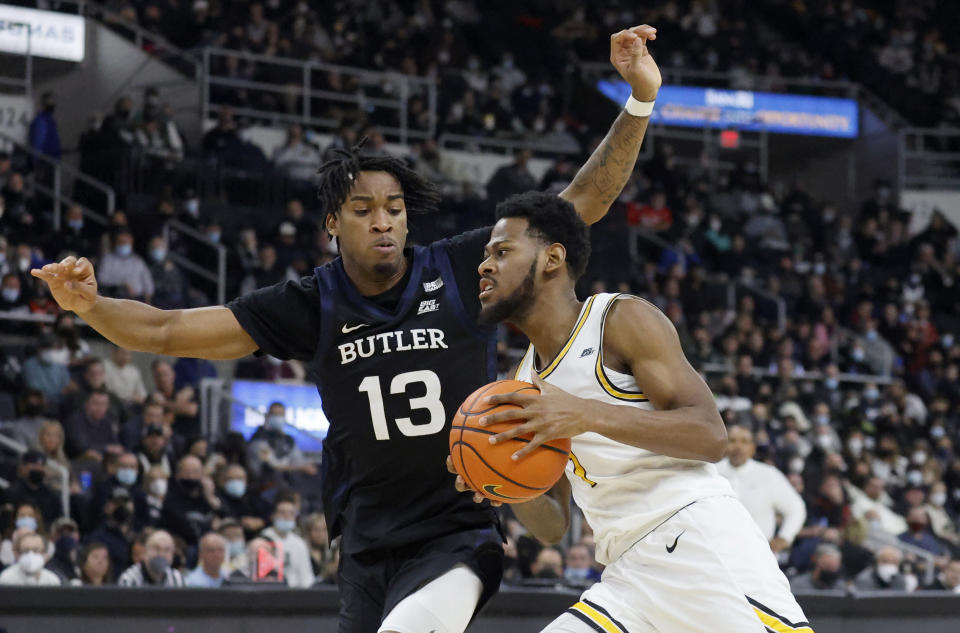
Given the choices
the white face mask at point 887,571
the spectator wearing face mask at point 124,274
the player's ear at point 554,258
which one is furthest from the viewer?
the spectator wearing face mask at point 124,274

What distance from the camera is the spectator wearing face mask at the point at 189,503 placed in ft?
30.5

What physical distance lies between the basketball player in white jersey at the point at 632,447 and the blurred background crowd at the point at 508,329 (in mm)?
939

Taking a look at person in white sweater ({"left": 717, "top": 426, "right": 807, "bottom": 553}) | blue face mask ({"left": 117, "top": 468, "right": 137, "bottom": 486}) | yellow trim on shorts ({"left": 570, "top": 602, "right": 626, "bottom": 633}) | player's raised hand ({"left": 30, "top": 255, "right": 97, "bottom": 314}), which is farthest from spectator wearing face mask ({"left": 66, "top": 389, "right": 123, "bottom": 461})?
yellow trim on shorts ({"left": 570, "top": 602, "right": 626, "bottom": 633})

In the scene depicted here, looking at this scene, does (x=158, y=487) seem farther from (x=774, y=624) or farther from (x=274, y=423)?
(x=774, y=624)

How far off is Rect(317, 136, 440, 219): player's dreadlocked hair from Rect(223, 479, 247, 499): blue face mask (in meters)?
5.72

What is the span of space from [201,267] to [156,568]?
19.0 ft

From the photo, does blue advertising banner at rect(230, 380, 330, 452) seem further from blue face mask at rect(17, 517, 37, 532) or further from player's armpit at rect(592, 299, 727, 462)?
player's armpit at rect(592, 299, 727, 462)

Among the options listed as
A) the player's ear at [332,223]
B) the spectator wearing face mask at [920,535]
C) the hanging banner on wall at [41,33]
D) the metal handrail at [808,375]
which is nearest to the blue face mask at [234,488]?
the player's ear at [332,223]

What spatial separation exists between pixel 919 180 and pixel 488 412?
21064mm

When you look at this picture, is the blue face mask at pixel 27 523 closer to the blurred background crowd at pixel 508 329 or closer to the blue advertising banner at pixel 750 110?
the blurred background crowd at pixel 508 329

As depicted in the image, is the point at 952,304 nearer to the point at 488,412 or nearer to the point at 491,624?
the point at 491,624

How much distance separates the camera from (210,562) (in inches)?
340

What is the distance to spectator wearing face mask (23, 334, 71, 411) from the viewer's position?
1037 centimetres

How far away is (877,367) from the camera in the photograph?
17.8 meters
